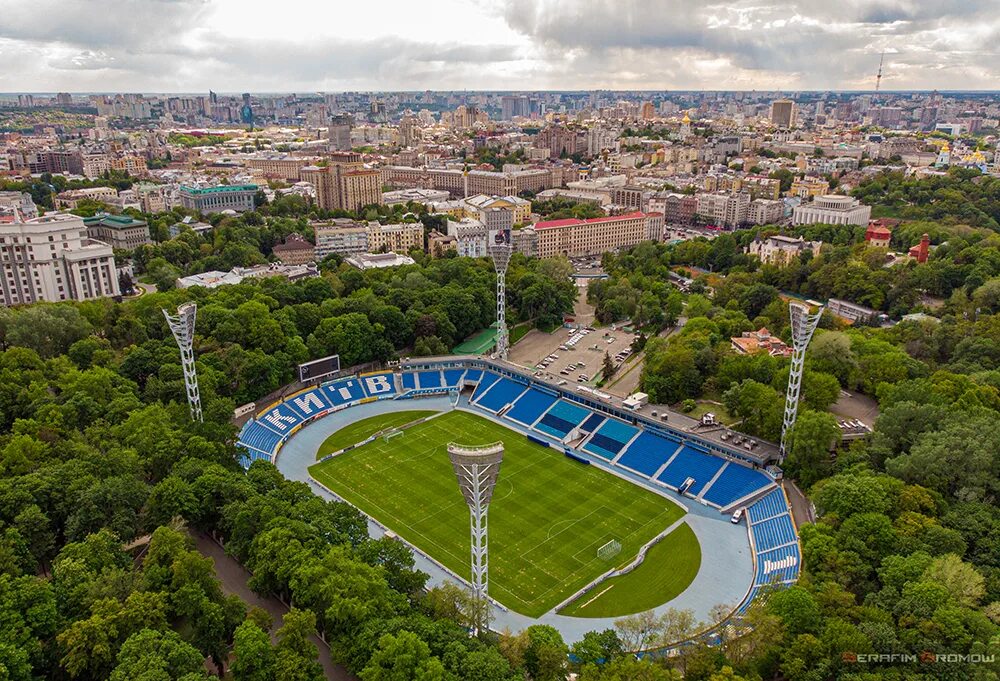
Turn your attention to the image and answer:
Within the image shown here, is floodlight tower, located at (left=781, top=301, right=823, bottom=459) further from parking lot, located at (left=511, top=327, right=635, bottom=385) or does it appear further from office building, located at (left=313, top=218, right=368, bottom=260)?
office building, located at (left=313, top=218, right=368, bottom=260)

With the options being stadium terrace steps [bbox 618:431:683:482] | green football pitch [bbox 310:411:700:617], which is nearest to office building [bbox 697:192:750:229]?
stadium terrace steps [bbox 618:431:683:482]

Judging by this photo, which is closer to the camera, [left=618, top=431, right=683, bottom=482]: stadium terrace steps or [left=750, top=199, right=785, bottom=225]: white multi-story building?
[left=618, top=431, right=683, bottom=482]: stadium terrace steps

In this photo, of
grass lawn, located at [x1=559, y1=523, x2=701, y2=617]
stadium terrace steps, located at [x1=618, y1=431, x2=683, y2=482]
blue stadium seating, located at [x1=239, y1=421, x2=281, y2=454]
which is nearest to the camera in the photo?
grass lawn, located at [x1=559, y1=523, x2=701, y2=617]

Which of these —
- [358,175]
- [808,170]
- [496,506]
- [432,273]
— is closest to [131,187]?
[358,175]

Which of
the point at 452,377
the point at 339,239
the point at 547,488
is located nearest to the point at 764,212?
the point at 339,239

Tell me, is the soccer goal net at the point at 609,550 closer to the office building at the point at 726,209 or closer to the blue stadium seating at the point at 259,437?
the blue stadium seating at the point at 259,437

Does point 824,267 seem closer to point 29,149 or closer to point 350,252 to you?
point 350,252
